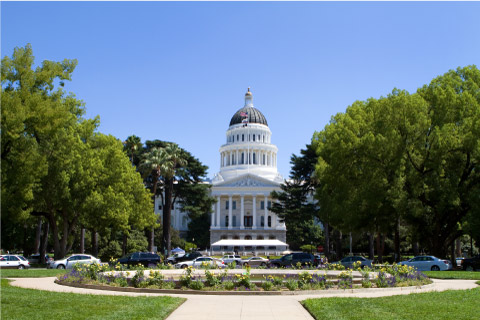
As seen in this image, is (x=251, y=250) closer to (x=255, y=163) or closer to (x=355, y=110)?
(x=255, y=163)

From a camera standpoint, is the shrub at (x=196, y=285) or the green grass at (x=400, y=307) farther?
the shrub at (x=196, y=285)

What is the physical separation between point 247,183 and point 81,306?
95.1 m

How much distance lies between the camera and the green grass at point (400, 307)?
1148cm

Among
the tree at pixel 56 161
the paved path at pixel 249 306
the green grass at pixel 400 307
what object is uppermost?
the tree at pixel 56 161

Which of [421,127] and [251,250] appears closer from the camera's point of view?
[421,127]

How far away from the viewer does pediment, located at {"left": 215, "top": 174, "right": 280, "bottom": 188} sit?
350 feet

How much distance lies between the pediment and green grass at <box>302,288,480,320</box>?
91.6 meters

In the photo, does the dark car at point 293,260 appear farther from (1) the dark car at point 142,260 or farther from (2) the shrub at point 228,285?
(2) the shrub at point 228,285

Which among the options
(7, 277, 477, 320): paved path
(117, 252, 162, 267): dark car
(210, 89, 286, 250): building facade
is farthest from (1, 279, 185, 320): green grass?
(210, 89, 286, 250): building facade

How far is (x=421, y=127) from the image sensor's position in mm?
32531

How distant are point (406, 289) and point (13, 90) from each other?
75.6 ft

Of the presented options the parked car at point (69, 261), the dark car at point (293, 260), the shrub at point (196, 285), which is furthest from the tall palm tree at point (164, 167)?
the shrub at point (196, 285)

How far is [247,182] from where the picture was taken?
10756 cm

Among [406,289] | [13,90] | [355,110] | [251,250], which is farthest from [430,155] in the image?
[251,250]
